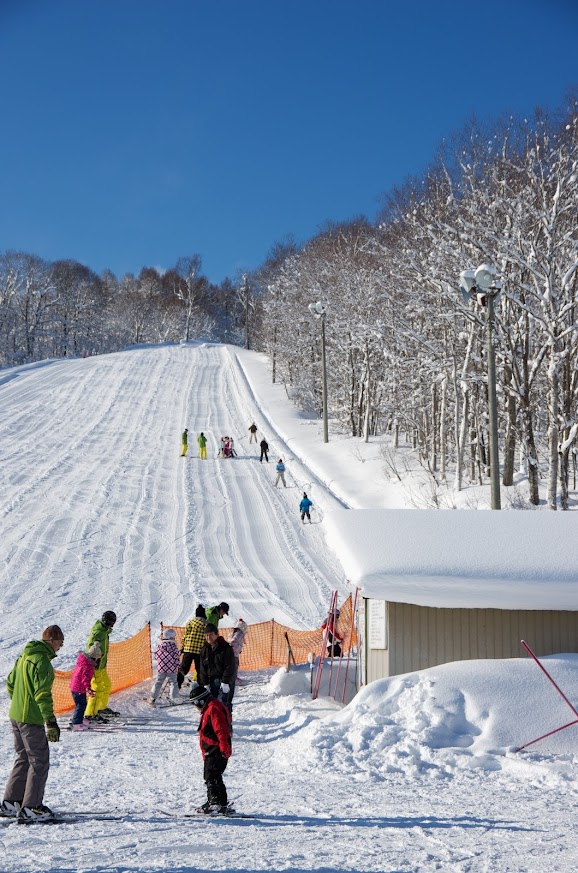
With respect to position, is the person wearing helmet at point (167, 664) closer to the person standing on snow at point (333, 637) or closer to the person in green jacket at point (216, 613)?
the person in green jacket at point (216, 613)

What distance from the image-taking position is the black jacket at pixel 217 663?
7809 mm

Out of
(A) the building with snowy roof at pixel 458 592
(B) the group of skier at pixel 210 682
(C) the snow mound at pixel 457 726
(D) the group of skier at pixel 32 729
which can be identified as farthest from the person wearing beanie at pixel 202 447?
(D) the group of skier at pixel 32 729

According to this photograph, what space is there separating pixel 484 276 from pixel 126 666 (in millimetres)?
8380

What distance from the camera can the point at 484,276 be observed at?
38.5 ft

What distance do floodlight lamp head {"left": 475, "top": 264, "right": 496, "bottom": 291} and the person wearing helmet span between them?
715cm

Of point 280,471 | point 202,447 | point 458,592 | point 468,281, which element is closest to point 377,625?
point 458,592

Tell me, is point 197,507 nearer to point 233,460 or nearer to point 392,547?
point 233,460

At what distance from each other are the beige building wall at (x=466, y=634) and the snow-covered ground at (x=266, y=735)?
45 centimetres

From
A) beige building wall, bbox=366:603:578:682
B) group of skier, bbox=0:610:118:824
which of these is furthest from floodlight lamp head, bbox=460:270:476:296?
group of skier, bbox=0:610:118:824

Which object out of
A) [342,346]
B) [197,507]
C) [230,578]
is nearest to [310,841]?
[230,578]

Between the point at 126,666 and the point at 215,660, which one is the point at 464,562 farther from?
the point at 126,666

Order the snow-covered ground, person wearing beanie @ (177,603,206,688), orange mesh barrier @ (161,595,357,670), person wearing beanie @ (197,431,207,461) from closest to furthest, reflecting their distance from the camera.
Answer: the snow-covered ground
person wearing beanie @ (177,603,206,688)
orange mesh barrier @ (161,595,357,670)
person wearing beanie @ (197,431,207,461)

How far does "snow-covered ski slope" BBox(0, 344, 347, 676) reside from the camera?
16.1 meters

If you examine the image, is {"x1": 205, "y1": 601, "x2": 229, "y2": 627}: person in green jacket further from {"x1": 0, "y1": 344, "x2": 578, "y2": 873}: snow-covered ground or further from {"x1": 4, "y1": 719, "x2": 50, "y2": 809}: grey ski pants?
{"x1": 4, "y1": 719, "x2": 50, "y2": 809}: grey ski pants
